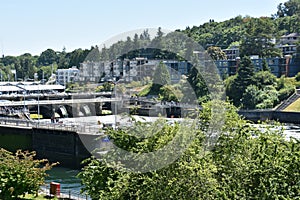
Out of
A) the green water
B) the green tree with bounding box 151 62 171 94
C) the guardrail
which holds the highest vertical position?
the green tree with bounding box 151 62 171 94

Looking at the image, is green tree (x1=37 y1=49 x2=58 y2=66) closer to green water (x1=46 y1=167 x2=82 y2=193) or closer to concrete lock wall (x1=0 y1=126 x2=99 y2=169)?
concrete lock wall (x1=0 y1=126 x2=99 y2=169)

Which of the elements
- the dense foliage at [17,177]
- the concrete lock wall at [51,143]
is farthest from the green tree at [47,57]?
the dense foliage at [17,177]

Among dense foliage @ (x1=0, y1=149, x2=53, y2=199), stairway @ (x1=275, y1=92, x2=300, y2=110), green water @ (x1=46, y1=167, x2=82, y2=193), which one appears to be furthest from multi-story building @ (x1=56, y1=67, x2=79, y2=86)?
dense foliage @ (x1=0, y1=149, x2=53, y2=199)

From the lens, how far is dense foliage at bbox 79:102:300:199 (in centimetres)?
1483

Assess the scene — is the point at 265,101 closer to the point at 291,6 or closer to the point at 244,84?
the point at 244,84

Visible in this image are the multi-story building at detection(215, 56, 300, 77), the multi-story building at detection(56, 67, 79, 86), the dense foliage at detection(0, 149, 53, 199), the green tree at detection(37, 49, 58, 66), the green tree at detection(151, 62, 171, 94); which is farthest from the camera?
the green tree at detection(37, 49, 58, 66)

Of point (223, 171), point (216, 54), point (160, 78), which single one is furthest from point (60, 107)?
point (223, 171)

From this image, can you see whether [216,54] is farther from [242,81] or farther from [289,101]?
[289,101]

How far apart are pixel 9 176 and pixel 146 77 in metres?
60.4

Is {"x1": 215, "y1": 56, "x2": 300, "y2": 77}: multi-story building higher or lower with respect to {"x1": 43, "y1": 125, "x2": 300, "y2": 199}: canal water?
higher

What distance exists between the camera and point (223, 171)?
53.9 ft

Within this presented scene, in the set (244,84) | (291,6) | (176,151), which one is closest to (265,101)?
(244,84)

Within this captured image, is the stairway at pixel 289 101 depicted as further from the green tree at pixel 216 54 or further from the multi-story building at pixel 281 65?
the green tree at pixel 216 54

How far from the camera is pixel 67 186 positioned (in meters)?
35.9
